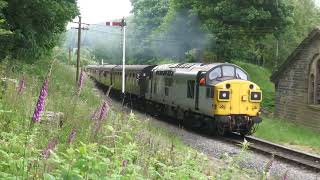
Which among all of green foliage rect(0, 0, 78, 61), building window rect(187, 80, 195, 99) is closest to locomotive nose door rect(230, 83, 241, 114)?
building window rect(187, 80, 195, 99)

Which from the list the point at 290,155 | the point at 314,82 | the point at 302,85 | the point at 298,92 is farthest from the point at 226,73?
the point at 298,92

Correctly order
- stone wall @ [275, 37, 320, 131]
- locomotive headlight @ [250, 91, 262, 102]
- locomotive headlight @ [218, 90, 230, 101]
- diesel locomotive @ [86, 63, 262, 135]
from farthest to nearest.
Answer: stone wall @ [275, 37, 320, 131], locomotive headlight @ [250, 91, 262, 102], diesel locomotive @ [86, 63, 262, 135], locomotive headlight @ [218, 90, 230, 101]

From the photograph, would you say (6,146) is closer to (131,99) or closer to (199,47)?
(131,99)

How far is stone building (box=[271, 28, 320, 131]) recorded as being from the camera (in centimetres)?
2598

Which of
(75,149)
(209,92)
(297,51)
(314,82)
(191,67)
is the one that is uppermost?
(297,51)

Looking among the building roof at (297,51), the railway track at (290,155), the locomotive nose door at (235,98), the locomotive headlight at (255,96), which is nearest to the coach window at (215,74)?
the locomotive nose door at (235,98)

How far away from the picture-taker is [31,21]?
57.8ft

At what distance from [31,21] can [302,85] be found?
15286 mm

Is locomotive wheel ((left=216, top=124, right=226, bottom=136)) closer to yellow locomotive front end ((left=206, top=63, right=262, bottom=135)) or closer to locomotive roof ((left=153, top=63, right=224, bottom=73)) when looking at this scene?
yellow locomotive front end ((left=206, top=63, right=262, bottom=135))

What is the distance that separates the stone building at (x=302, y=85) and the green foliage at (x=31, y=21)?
1295 cm

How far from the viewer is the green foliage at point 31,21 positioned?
16.5 metres

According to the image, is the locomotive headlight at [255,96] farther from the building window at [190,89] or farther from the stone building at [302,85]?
the stone building at [302,85]

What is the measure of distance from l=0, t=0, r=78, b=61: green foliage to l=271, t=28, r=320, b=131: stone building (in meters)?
13.0

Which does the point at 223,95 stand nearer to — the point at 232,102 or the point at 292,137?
the point at 232,102
